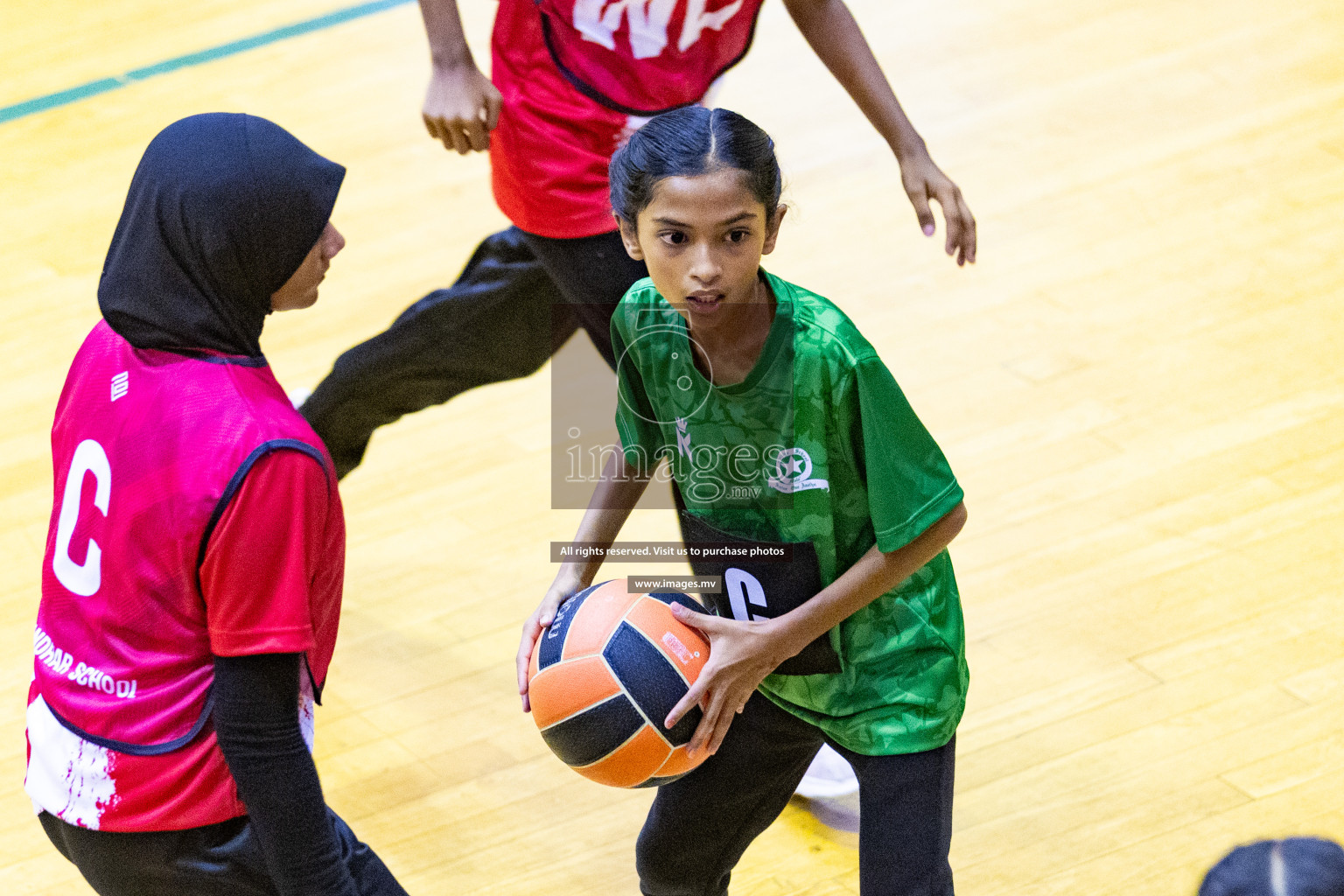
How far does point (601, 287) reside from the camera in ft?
8.57

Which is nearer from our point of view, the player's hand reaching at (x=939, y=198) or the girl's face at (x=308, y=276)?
the girl's face at (x=308, y=276)

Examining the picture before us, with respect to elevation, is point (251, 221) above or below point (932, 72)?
above

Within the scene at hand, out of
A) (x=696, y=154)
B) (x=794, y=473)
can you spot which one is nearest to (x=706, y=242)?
(x=696, y=154)

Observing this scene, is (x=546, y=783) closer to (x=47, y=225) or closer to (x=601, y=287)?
(x=601, y=287)

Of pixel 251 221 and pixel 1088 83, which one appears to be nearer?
pixel 251 221

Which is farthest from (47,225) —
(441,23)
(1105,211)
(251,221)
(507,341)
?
(251,221)

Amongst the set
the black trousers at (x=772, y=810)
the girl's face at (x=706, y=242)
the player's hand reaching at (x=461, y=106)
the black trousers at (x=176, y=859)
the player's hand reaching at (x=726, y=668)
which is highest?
the girl's face at (x=706, y=242)

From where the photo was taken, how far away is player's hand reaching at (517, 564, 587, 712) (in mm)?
2021

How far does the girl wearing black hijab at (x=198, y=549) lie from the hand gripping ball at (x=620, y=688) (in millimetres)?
303

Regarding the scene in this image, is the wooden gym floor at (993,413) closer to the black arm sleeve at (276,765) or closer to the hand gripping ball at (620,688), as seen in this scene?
the hand gripping ball at (620,688)

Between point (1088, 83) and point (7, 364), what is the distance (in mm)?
3375

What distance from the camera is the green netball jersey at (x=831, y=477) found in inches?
70.6

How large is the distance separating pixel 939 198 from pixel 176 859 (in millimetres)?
1426

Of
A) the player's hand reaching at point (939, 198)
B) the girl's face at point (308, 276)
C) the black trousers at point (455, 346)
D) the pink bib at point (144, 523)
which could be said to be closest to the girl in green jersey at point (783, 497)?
the girl's face at point (308, 276)
